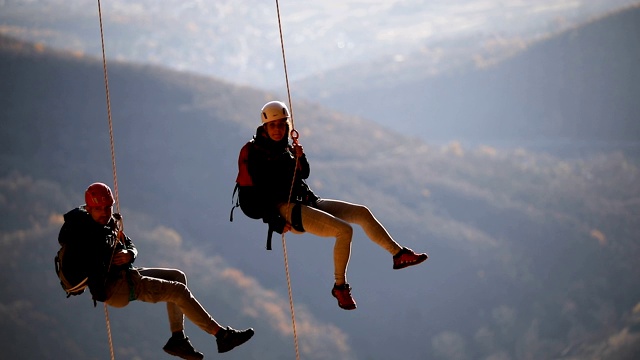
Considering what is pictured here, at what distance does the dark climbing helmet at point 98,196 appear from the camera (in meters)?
9.64

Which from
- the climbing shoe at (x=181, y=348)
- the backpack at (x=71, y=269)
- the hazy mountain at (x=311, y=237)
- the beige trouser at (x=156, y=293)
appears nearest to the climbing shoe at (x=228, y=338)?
the beige trouser at (x=156, y=293)

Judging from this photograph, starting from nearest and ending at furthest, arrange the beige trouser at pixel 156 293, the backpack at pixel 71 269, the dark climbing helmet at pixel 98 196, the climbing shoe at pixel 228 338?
1. the dark climbing helmet at pixel 98 196
2. the backpack at pixel 71 269
3. the beige trouser at pixel 156 293
4. the climbing shoe at pixel 228 338

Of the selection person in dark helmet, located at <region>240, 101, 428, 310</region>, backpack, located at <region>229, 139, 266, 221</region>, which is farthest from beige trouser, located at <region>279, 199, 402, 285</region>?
backpack, located at <region>229, 139, 266, 221</region>

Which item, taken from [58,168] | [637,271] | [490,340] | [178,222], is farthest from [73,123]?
[637,271]

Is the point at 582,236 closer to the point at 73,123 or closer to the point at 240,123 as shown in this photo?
the point at 240,123

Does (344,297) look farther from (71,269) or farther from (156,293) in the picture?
(71,269)

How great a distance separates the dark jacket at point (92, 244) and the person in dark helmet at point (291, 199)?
5.55ft

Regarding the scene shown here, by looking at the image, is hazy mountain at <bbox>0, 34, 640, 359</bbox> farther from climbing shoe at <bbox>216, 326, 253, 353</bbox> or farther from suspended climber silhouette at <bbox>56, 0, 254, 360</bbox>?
suspended climber silhouette at <bbox>56, 0, 254, 360</bbox>

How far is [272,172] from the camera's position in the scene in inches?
423

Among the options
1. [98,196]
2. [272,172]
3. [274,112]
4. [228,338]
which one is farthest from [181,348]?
[274,112]

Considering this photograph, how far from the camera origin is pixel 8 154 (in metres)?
136

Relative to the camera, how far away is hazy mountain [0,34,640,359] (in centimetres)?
10775

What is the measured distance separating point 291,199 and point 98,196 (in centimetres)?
221

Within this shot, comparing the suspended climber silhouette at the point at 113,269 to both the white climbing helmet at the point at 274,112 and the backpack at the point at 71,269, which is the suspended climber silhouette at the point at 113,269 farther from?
the white climbing helmet at the point at 274,112
